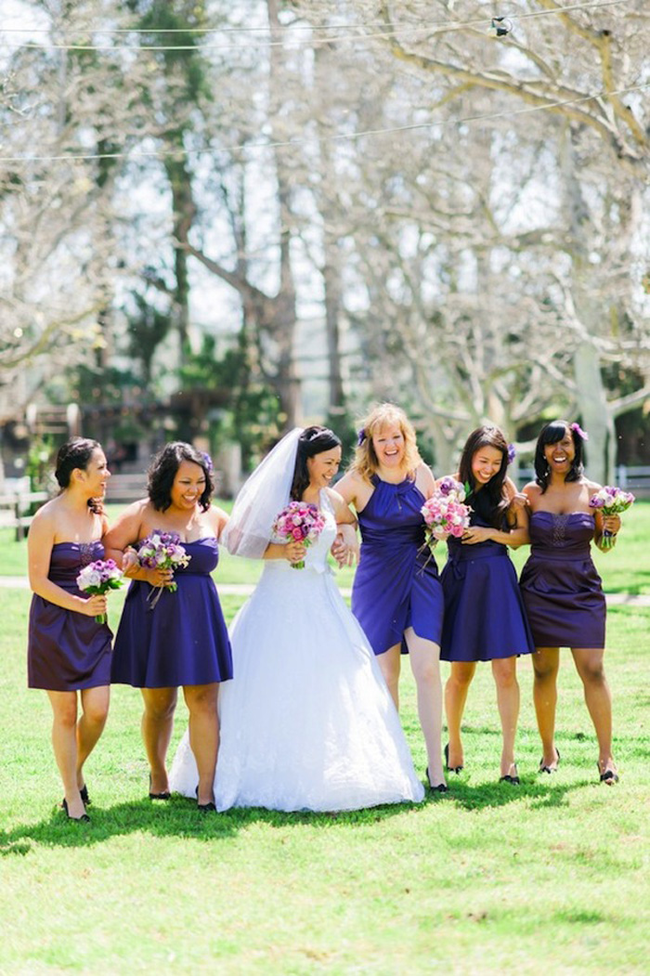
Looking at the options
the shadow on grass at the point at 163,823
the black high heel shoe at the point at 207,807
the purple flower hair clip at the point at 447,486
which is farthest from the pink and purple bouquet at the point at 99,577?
the purple flower hair clip at the point at 447,486

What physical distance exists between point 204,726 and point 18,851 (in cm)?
107

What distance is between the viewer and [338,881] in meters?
5.08

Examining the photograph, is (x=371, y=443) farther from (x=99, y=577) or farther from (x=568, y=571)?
(x=99, y=577)

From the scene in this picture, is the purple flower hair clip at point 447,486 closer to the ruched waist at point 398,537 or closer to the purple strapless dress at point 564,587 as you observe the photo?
the ruched waist at point 398,537

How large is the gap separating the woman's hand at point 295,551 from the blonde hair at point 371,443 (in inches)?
29.0

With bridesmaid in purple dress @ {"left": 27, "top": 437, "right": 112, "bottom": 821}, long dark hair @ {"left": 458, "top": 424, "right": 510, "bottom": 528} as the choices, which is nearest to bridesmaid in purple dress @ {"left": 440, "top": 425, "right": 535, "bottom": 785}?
long dark hair @ {"left": 458, "top": 424, "right": 510, "bottom": 528}

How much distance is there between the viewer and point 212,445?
4256 centimetres

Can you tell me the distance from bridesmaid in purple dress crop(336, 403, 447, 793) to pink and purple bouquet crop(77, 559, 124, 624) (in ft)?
5.05

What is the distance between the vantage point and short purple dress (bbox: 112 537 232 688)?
20.1 ft

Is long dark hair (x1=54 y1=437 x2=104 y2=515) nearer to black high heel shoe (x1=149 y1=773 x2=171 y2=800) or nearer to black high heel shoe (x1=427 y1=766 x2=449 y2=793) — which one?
black high heel shoe (x1=149 y1=773 x2=171 y2=800)

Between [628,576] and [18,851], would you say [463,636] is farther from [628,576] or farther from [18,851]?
[628,576]

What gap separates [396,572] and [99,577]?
1.72 meters

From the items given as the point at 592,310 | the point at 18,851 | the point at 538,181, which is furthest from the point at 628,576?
the point at 18,851

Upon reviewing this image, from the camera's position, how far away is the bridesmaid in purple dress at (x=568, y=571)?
22.1ft
